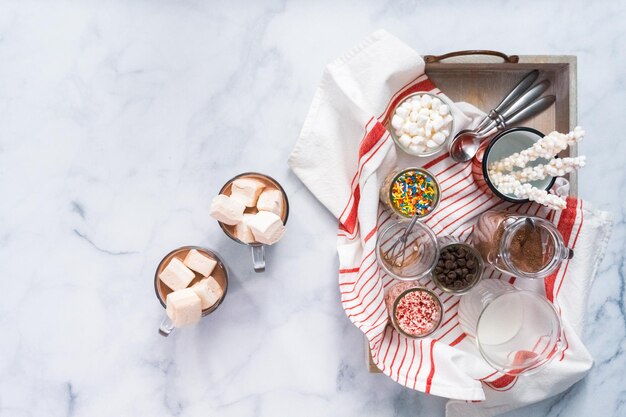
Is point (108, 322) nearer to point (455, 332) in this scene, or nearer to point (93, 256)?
point (93, 256)

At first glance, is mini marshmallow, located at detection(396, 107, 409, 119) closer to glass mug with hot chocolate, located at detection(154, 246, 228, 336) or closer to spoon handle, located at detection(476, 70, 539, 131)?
spoon handle, located at detection(476, 70, 539, 131)

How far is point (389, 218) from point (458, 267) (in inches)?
6.4

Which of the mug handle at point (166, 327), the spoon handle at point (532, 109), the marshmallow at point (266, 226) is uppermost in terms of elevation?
the spoon handle at point (532, 109)

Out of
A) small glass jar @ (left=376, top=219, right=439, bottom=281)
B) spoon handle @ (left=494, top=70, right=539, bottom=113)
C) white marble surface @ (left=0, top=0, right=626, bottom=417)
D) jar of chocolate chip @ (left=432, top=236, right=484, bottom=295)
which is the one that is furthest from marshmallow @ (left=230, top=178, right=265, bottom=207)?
spoon handle @ (left=494, top=70, right=539, bottom=113)

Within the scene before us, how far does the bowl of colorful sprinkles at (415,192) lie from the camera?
3.50 feet

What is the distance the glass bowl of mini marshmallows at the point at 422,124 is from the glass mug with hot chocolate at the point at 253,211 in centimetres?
25

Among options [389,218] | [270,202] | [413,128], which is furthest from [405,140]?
[270,202]

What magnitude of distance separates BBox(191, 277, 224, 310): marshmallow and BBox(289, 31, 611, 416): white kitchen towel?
0.77 ft

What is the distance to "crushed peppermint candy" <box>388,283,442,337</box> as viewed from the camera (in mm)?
1069

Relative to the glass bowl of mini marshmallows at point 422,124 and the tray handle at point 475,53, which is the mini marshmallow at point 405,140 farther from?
the tray handle at point 475,53

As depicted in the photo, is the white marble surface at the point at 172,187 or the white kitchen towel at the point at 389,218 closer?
the white kitchen towel at the point at 389,218

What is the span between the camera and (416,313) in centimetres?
107

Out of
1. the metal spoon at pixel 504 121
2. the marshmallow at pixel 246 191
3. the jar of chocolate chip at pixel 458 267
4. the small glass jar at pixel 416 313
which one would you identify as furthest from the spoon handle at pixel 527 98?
the marshmallow at pixel 246 191

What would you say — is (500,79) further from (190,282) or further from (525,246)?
(190,282)
